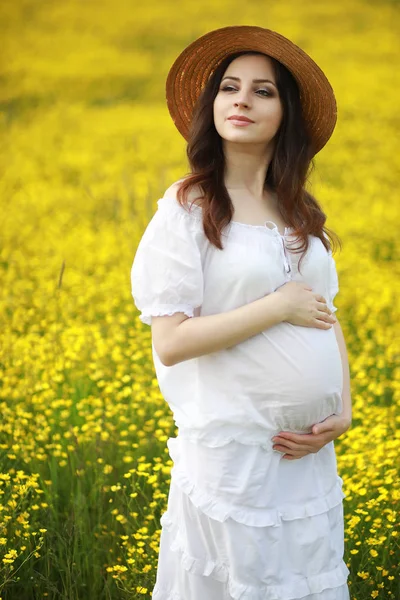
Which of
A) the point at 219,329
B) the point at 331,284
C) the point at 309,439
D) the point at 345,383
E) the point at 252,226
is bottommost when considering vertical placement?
the point at 309,439

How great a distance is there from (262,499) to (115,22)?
12.2 m

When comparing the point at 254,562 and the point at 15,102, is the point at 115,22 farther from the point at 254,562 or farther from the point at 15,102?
the point at 254,562

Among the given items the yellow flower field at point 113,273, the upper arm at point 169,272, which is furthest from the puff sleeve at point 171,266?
the yellow flower field at point 113,273

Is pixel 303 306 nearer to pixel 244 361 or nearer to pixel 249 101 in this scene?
pixel 244 361

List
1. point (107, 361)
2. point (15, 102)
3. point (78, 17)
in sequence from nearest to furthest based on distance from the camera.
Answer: point (107, 361)
point (15, 102)
point (78, 17)

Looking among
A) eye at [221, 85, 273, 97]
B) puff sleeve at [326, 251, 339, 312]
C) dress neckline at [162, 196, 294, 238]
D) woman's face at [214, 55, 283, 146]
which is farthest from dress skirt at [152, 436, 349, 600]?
eye at [221, 85, 273, 97]

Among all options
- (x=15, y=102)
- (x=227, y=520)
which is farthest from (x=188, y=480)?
(x=15, y=102)

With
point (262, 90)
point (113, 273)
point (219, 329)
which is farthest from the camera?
point (113, 273)

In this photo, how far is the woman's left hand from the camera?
210 cm

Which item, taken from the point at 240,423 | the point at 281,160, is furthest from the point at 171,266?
the point at 281,160

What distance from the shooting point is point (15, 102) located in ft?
32.5

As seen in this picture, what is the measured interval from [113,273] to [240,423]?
3.30m

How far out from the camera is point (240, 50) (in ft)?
7.42

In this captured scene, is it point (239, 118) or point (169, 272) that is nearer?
point (169, 272)
